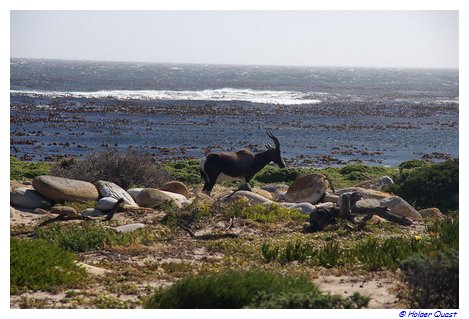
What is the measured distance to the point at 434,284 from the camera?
904 centimetres

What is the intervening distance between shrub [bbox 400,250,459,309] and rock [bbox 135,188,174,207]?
876 cm

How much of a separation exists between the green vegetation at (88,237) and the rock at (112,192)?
292 cm

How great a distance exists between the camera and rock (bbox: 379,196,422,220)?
17.3 metres

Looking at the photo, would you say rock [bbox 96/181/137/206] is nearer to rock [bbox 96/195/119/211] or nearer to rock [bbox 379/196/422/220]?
rock [bbox 96/195/119/211]

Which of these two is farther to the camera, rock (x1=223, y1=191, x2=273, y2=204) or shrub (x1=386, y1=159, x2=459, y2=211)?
shrub (x1=386, y1=159, x2=459, y2=211)

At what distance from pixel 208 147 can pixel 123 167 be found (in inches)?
790

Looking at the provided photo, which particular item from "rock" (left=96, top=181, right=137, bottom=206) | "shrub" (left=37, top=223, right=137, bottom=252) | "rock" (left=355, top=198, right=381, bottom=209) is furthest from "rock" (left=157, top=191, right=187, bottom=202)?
"rock" (left=355, top=198, right=381, bottom=209)

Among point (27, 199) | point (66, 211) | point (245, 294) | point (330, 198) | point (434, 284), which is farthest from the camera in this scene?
point (330, 198)

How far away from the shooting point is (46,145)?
1556 inches

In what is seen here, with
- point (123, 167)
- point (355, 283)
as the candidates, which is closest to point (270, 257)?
point (355, 283)

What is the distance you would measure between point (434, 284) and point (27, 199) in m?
10.4

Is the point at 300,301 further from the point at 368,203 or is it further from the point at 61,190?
the point at 61,190

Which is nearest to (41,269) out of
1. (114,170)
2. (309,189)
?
(309,189)

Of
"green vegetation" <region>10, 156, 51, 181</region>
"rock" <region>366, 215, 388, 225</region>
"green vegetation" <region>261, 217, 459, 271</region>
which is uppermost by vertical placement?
"green vegetation" <region>261, 217, 459, 271</region>
